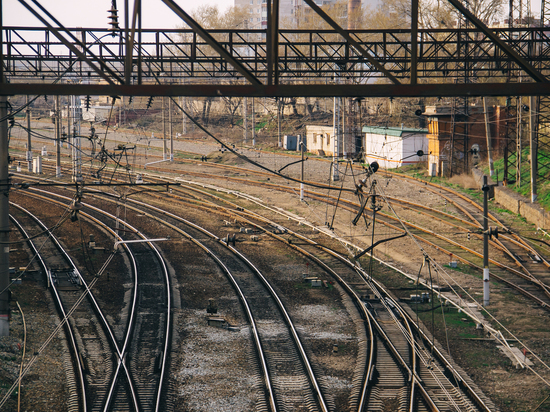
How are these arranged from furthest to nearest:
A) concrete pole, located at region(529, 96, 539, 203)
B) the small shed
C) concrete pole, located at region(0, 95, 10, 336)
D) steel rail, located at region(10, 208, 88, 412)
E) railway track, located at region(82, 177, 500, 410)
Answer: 1. the small shed
2. concrete pole, located at region(529, 96, 539, 203)
3. concrete pole, located at region(0, 95, 10, 336)
4. steel rail, located at region(10, 208, 88, 412)
5. railway track, located at region(82, 177, 500, 410)

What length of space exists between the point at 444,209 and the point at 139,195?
52.2 feet

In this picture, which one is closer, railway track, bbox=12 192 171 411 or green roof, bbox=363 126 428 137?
railway track, bbox=12 192 171 411

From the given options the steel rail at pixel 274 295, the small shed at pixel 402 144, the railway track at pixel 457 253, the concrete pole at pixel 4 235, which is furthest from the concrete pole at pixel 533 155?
the concrete pole at pixel 4 235

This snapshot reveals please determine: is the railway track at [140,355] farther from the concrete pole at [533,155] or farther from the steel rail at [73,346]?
the concrete pole at [533,155]

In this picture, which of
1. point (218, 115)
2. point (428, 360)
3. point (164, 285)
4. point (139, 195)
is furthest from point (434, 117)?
point (218, 115)

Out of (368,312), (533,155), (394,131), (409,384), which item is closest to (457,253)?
(368,312)

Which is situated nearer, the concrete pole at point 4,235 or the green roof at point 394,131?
the concrete pole at point 4,235

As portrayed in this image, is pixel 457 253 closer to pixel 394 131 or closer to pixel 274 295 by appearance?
pixel 274 295

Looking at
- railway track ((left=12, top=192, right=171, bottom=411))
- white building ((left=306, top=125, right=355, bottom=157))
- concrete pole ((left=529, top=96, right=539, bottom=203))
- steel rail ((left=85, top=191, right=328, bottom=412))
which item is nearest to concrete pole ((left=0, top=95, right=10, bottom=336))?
railway track ((left=12, top=192, right=171, bottom=411))

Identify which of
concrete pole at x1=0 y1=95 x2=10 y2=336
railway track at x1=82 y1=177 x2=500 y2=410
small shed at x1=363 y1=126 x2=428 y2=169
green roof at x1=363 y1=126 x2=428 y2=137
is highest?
green roof at x1=363 y1=126 x2=428 y2=137

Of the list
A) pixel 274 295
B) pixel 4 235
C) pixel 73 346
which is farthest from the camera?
pixel 274 295

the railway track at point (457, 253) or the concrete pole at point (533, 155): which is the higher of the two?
the concrete pole at point (533, 155)

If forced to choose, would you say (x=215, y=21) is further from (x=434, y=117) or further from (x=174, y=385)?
(x=174, y=385)

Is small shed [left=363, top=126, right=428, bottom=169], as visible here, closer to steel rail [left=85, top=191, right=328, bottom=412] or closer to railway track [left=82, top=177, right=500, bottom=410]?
steel rail [left=85, top=191, right=328, bottom=412]
